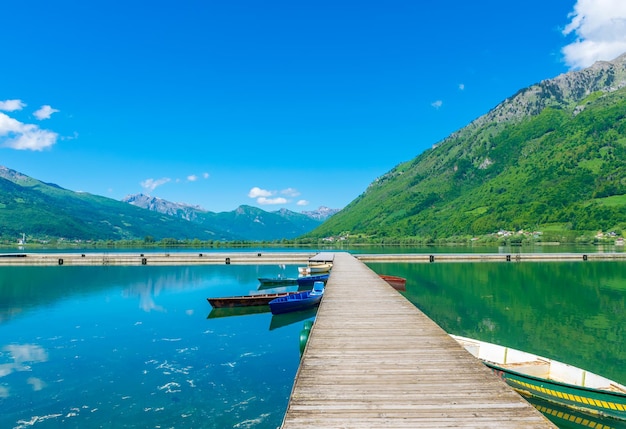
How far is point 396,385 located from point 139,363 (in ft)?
53.8

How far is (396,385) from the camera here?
904cm

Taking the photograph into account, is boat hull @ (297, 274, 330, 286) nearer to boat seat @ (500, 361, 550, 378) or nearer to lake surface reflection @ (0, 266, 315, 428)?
lake surface reflection @ (0, 266, 315, 428)

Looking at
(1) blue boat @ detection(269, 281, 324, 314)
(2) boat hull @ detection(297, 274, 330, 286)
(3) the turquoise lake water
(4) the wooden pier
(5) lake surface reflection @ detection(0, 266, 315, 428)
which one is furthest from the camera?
(2) boat hull @ detection(297, 274, 330, 286)

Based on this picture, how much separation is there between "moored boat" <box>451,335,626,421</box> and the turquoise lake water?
5420 millimetres

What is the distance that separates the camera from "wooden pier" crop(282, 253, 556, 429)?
23.7 ft

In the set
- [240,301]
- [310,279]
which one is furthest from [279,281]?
[240,301]

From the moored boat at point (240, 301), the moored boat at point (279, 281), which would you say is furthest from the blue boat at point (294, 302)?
the moored boat at point (279, 281)

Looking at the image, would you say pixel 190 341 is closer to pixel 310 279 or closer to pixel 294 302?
pixel 294 302

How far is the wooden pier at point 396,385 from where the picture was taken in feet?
23.7

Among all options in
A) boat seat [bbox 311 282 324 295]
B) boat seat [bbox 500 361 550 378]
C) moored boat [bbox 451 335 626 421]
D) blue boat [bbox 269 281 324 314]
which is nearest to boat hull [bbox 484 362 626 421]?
moored boat [bbox 451 335 626 421]

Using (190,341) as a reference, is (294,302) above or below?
above

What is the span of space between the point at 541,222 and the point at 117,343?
Result: 717 ft

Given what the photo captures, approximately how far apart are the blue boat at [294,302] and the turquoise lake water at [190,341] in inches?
27.8

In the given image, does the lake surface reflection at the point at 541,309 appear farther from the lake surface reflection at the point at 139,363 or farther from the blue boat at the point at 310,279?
the lake surface reflection at the point at 139,363
